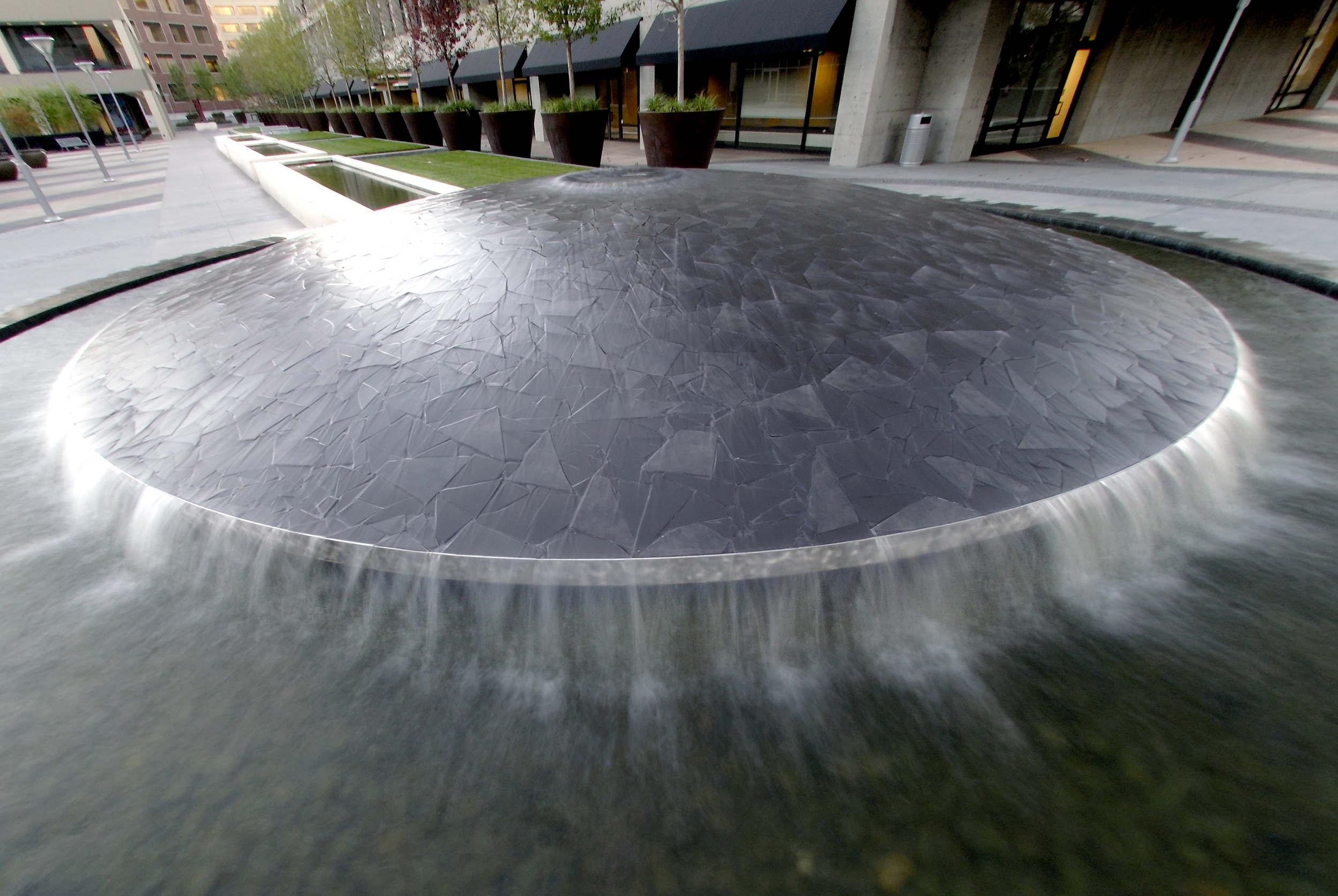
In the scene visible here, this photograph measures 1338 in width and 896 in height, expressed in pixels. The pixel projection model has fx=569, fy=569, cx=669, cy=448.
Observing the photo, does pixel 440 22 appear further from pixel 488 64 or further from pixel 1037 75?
pixel 1037 75

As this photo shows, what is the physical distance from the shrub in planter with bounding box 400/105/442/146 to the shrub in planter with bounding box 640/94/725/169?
1252cm

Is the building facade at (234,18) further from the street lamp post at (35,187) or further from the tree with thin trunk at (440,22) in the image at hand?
the street lamp post at (35,187)

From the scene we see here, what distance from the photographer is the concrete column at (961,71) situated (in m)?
13.9

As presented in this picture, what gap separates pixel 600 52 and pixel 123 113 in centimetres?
5057

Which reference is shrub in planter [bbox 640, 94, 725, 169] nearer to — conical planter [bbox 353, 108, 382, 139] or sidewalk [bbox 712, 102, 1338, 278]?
sidewalk [bbox 712, 102, 1338, 278]

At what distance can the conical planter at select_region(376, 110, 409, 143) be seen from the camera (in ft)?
84.6

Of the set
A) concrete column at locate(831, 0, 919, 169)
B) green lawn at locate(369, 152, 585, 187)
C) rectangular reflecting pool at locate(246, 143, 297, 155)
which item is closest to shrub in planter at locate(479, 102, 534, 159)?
green lawn at locate(369, 152, 585, 187)

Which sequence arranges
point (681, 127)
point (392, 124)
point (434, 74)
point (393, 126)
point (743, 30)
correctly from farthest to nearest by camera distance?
point (434, 74) → point (393, 126) → point (392, 124) → point (743, 30) → point (681, 127)

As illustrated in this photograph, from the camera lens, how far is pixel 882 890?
1975mm

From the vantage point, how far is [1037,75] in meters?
16.7

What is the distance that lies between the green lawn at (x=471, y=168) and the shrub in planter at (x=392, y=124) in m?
8.75

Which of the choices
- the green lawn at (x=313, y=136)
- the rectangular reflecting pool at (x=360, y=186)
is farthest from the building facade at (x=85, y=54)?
the rectangular reflecting pool at (x=360, y=186)

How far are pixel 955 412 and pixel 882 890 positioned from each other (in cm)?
233

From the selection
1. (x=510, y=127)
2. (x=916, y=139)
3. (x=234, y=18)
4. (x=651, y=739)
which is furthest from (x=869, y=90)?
(x=234, y=18)
